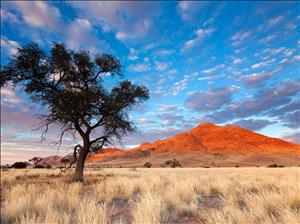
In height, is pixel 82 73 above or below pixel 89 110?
above

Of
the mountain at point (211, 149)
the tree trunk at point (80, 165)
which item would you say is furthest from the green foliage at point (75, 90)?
the mountain at point (211, 149)

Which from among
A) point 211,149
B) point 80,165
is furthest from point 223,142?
point 80,165

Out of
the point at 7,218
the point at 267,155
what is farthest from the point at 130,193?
the point at 267,155

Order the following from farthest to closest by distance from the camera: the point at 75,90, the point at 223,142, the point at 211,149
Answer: the point at 223,142
the point at 211,149
the point at 75,90

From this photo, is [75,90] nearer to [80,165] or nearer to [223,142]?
[80,165]

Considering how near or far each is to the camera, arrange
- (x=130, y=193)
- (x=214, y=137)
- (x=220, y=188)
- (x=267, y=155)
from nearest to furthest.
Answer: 1. (x=130, y=193)
2. (x=220, y=188)
3. (x=267, y=155)
4. (x=214, y=137)

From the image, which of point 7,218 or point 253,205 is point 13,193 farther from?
point 253,205

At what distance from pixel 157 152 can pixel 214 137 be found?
3867 cm

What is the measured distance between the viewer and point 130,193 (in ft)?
42.0

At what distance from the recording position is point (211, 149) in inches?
6068

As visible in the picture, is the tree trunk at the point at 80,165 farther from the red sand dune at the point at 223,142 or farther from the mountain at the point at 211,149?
the red sand dune at the point at 223,142

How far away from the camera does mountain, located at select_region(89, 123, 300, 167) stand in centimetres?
13025

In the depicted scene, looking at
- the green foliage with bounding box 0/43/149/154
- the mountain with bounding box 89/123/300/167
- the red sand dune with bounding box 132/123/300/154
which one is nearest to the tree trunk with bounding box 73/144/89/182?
the green foliage with bounding box 0/43/149/154

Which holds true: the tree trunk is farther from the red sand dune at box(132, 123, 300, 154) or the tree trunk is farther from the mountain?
the red sand dune at box(132, 123, 300, 154)
